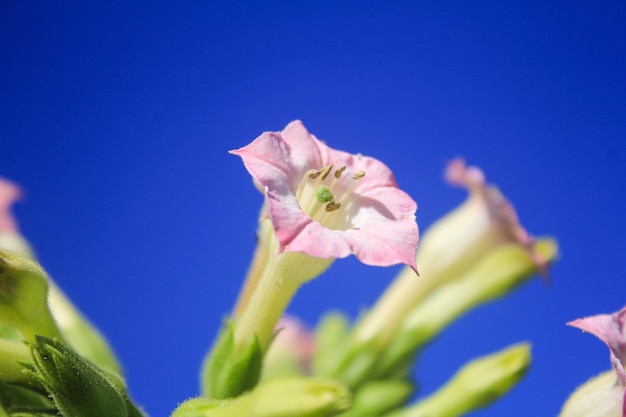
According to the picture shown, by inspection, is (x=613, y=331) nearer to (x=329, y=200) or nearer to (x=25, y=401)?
(x=329, y=200)

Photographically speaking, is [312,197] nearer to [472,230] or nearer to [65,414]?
[65,414]

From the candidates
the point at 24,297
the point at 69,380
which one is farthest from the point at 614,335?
the point at 24,297

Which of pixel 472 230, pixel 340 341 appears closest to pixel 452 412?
pixel 340 341

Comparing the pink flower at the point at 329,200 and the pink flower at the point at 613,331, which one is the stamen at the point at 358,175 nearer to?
the pink flower at the point at 329,200

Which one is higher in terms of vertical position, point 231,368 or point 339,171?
point 339,171

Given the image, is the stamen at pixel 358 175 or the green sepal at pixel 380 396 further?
the green sepal at pixel 380 396

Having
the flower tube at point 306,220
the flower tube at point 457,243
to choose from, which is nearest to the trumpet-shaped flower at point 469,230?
the flower tube at point 457,243

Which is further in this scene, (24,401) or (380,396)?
(380,396)
